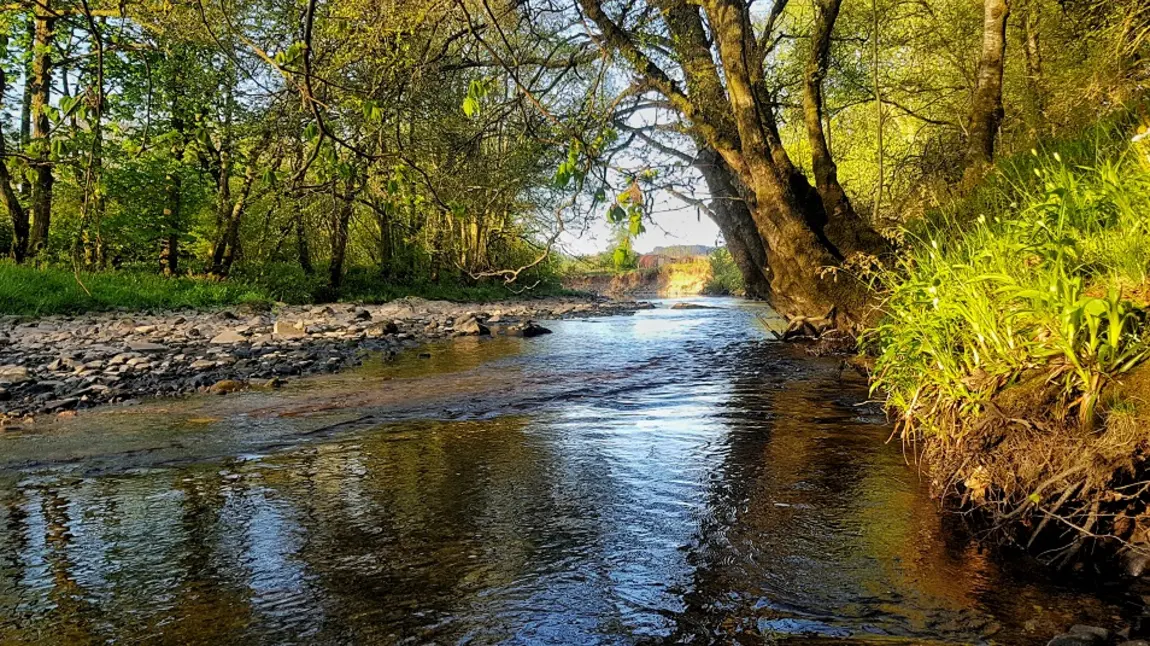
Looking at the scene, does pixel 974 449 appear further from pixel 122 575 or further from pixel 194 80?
pixel 194 80

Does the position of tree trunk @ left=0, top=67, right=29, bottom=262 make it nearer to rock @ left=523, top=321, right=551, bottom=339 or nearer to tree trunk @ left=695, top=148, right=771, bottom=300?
rock @ left=523, top=321, right=551, bottom=339

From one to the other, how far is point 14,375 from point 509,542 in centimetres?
710

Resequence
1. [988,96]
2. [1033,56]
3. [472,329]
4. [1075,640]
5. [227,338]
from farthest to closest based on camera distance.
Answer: [472,329] → [227,338] → [1033,56] → [988,96] → [1075,640]

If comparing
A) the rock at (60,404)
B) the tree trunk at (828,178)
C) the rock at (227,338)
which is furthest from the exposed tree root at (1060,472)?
the rock at (227,338)

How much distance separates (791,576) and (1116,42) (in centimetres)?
628

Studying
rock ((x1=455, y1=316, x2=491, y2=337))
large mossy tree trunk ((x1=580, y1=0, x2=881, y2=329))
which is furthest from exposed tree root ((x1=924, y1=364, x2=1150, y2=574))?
rock ((x1=455, y1=316, x2=491, y2=337))

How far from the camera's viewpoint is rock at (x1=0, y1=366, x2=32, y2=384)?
24.1 ft

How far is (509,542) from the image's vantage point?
344cm

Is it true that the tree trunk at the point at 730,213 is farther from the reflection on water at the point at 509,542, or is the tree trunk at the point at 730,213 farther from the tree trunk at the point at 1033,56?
the reflection on water at the point at 509,542

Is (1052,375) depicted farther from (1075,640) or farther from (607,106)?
(607,106)

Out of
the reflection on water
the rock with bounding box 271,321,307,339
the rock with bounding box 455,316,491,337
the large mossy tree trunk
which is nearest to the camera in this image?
the reflection on water

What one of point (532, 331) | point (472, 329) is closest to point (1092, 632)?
point (532, 331)

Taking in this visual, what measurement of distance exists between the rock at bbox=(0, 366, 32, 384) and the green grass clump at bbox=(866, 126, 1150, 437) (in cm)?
846

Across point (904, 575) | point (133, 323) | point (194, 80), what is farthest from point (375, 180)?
point (194, 80)
